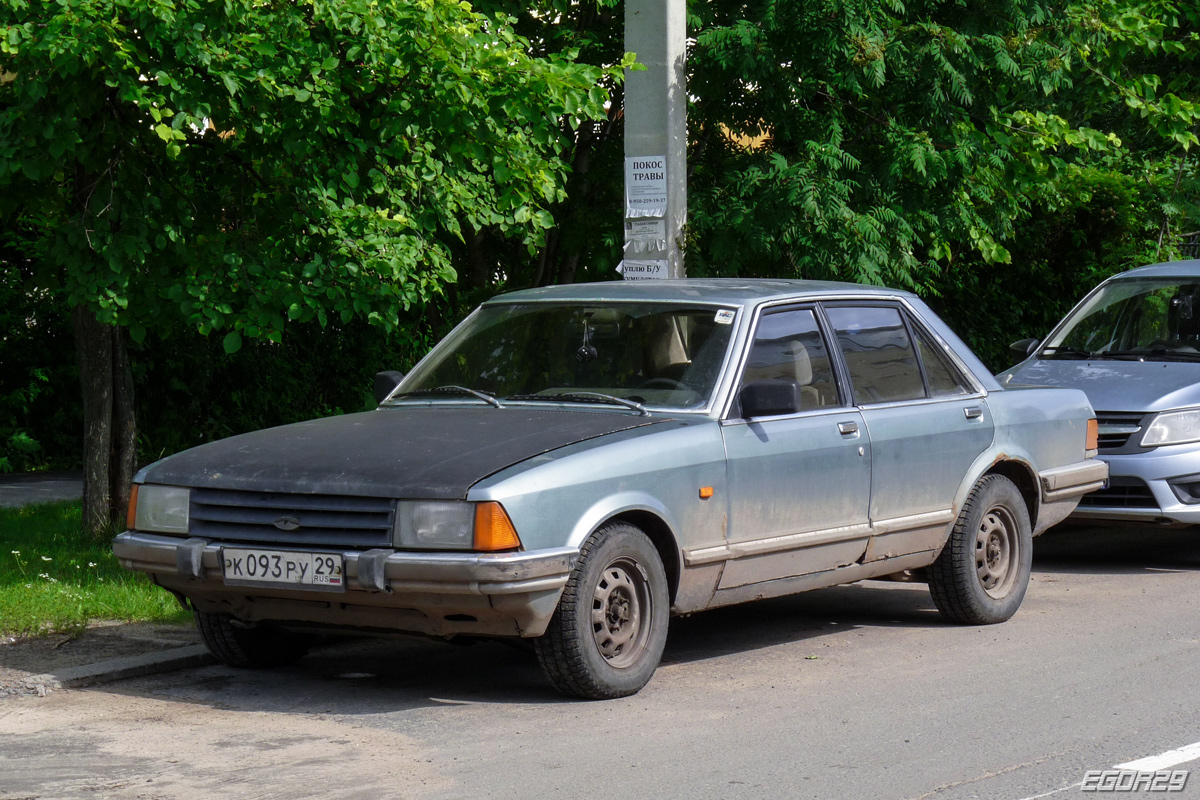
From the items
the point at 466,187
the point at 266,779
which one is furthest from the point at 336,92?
the point at 266,779

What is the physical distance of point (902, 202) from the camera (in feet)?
39.8

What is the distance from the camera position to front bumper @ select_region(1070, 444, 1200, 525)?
32.8 feet

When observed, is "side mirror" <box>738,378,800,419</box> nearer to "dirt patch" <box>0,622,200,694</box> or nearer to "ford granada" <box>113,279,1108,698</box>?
"ford granada" <box>113,279,1108,698</box>

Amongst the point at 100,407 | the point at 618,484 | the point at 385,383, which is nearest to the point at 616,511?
the point at 618,484

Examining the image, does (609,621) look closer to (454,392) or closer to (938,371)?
(454,392)

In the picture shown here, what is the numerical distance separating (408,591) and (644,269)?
457 cm

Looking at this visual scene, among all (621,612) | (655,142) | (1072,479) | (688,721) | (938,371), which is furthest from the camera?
(655,142)

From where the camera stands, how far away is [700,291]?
7488 mm

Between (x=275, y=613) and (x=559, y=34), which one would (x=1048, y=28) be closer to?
(x=559, y=34)

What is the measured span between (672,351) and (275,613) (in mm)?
2066

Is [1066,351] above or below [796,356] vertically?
below

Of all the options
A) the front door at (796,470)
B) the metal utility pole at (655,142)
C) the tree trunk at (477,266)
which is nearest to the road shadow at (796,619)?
the front door at (796,470)

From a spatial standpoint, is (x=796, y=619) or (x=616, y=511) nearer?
(x=616, y=511)

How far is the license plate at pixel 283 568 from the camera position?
6059 millimetres
